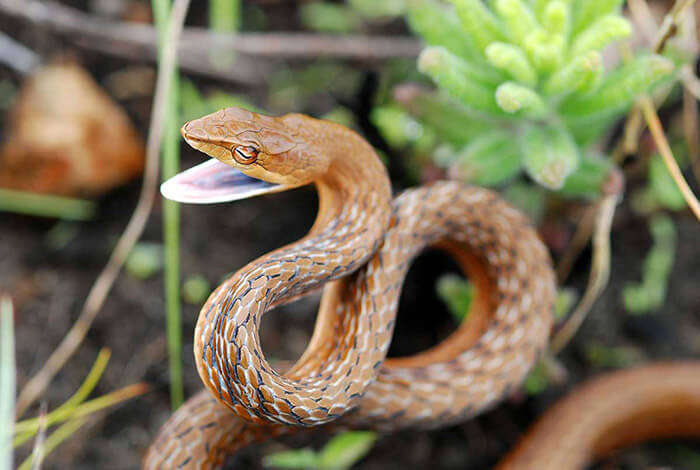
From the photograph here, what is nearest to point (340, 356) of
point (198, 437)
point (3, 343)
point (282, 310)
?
point (198, 437)

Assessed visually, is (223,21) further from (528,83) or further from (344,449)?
(344,449)

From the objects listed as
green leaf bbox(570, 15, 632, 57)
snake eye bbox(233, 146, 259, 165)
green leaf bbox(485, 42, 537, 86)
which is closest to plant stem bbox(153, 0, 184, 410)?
snake eye bbox(233, 146, 259, 165)

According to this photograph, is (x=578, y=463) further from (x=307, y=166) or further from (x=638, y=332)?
(x=307, y=166)

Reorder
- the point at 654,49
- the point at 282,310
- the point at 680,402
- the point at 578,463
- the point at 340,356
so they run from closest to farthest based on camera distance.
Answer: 1. the point at 340,356
2. the point at 654,49
3. the point at 578,463
4. the point at 680,402
5. the point at 282,310

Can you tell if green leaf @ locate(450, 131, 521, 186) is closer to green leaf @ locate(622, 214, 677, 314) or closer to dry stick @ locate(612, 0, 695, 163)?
dry stick @ locate(612, 0, 695, 163)

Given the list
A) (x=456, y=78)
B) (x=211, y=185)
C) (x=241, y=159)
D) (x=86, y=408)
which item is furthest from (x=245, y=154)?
(x=86, y=408)

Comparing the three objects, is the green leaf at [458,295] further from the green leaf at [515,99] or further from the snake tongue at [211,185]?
the snake tongue at [211,185]
